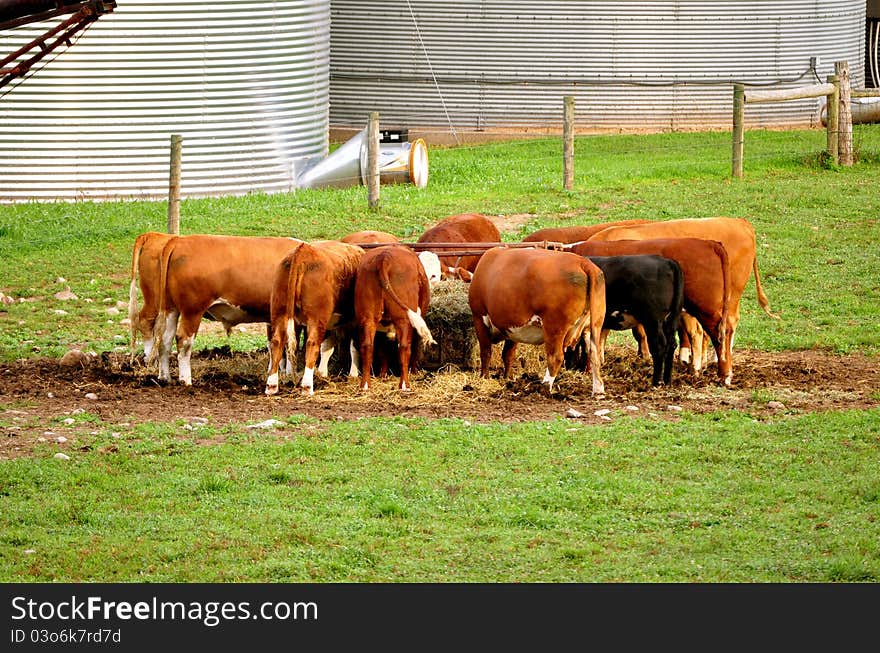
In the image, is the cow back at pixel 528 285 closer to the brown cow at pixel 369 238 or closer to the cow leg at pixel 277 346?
the cow leg at pixel 277 346

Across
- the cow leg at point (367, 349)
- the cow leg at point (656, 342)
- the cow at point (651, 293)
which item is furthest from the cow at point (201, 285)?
the cow leg at point (656, 342)

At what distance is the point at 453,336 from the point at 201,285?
2.50 metres

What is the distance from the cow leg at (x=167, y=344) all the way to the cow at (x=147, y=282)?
0.98ft

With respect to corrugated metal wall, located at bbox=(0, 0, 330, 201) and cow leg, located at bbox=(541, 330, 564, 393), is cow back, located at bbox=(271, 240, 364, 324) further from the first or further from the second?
corrugated metal wall, located at bbox=(0, 0, 330, 201)

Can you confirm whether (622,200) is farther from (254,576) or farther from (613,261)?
(254,576)

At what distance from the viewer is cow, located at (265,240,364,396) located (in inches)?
523

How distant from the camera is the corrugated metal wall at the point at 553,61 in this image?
32.9 m

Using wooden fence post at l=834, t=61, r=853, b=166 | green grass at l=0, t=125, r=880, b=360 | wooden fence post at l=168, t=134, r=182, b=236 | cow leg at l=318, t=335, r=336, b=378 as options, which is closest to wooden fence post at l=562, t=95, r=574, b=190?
green grass at l=0, t=125, r=880, b=360

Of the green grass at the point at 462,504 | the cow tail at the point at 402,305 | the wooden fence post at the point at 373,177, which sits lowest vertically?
the green grass at the point at 462,504

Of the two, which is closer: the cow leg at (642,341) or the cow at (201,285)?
the cow at (201,285)

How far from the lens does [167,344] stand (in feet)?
45.3

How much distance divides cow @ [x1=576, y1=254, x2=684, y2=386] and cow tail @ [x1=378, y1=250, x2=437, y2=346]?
1577mm

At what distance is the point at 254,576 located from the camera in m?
8.67

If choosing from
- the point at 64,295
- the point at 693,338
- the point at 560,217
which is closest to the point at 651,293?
the point at 693,338
